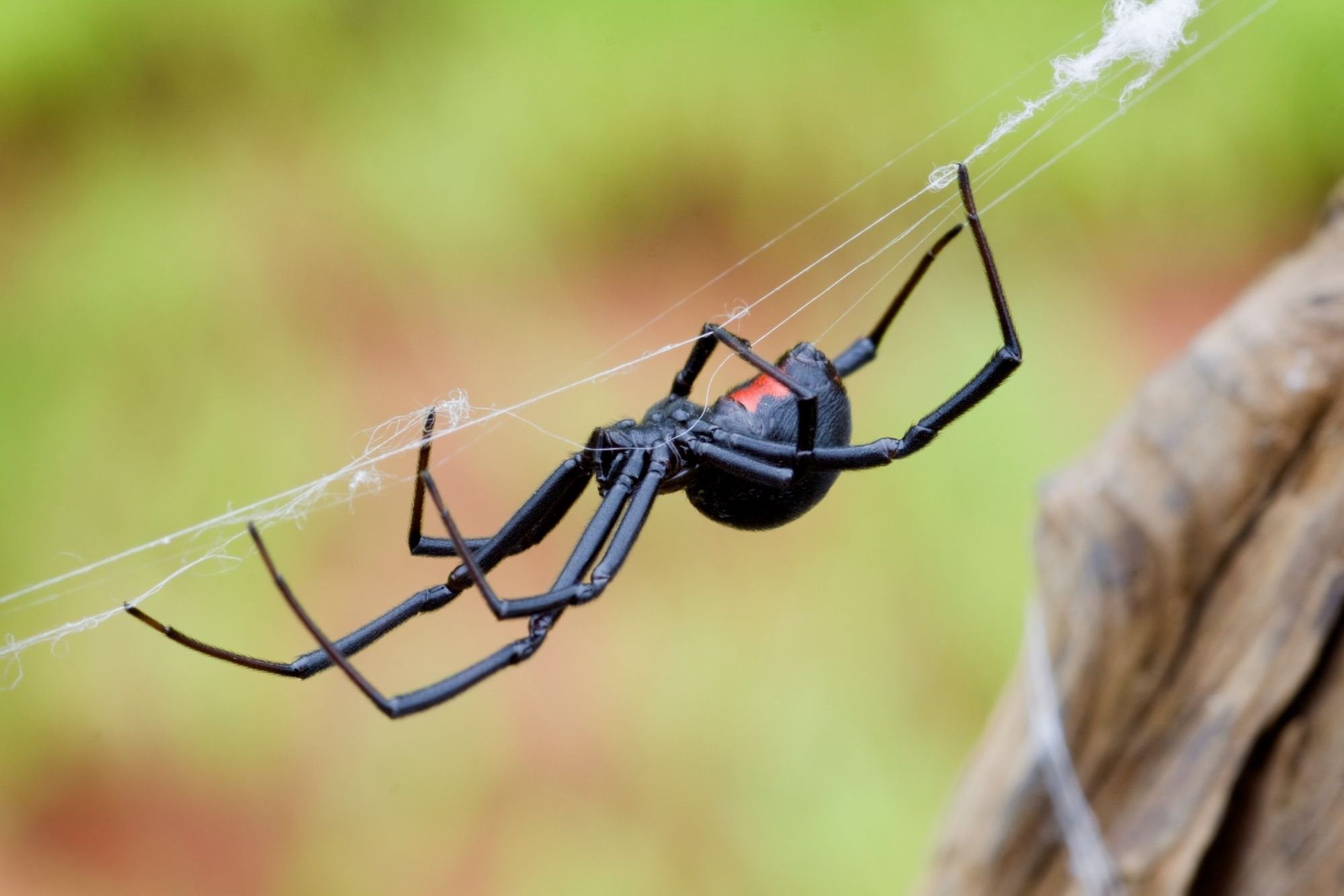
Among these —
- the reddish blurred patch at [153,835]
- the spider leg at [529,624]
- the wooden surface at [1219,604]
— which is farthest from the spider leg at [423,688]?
the reddish blurred patch at [153,835]

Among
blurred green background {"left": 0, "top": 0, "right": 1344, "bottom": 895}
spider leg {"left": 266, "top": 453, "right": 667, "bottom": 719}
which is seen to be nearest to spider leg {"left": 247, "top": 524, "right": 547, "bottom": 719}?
spider leg {"left": 266, "top": 453, "right": 667, "bottom": 719}

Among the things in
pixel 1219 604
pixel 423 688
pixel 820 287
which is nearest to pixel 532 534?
pixel 423 688

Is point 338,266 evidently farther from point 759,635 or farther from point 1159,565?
point 1159,565

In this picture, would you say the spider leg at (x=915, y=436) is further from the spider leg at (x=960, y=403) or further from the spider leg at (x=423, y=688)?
the spider leg at (x=423, y=688)

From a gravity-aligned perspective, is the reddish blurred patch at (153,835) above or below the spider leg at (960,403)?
above

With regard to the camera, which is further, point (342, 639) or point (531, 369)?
point (531, 369)

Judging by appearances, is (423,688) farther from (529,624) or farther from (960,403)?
(960,403)

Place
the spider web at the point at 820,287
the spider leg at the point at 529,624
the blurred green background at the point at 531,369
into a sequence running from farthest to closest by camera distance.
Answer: the blurred green background at the point at 531,369 → the spider web at the point at 820,287 → the spider leg at the point at 529,624

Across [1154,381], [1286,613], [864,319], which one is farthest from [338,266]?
[1286,613]
